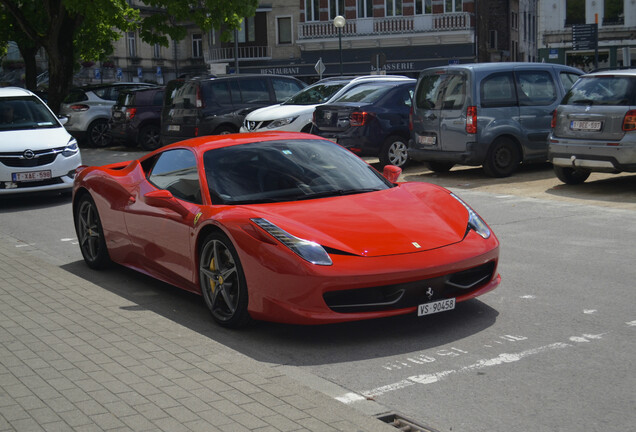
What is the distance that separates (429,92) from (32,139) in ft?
21.5

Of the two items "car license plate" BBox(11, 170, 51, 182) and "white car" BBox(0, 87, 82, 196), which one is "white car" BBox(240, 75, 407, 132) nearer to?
"white car" BBox(0, 87, 82, 196)

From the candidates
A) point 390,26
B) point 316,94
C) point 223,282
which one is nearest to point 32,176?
point 316,94

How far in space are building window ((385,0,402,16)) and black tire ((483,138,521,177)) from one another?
4184 centimetres

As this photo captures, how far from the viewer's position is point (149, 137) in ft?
83.6

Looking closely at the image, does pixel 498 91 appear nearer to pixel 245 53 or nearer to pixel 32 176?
pixel 32 176

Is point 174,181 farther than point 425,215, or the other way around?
point 174,181

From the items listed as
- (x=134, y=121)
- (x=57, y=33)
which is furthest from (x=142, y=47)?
(x=134, y=121)

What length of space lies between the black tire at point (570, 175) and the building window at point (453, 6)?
42191 mm

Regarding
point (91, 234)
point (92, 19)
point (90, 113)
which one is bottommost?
point (91, 234)

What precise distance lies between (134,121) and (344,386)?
20.6m

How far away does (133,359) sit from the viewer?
18.7ft

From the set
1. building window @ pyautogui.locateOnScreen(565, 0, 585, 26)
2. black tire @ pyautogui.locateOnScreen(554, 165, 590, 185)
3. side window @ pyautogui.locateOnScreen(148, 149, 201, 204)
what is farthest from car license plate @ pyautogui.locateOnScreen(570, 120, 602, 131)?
building window @ pyautogui.locateOnScreen(565, 0, 585, 26)

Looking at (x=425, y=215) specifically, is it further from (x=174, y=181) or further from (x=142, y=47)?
(x=142, y=47)

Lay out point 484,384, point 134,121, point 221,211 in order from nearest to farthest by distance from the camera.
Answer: point 484,384, point 221,211, point 134,121
